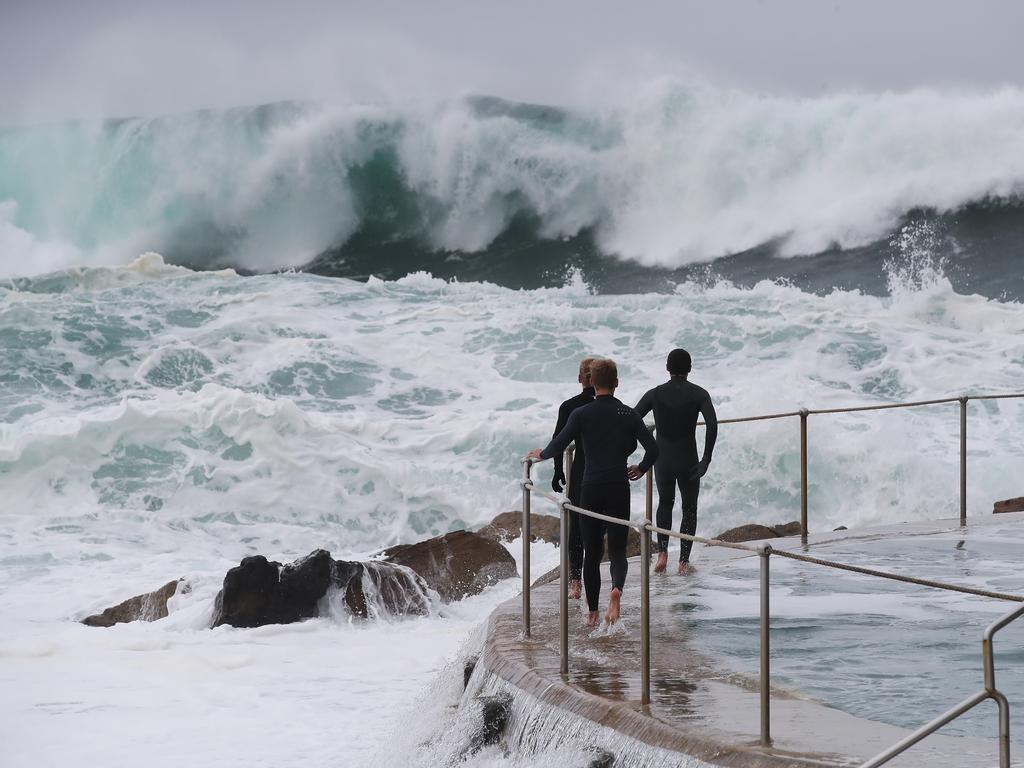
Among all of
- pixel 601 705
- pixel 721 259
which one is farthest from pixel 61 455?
pixel 721 259

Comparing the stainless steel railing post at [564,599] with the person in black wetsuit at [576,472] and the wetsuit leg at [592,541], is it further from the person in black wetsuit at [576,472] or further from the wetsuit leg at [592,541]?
the person in black wetsuit at [576,472]

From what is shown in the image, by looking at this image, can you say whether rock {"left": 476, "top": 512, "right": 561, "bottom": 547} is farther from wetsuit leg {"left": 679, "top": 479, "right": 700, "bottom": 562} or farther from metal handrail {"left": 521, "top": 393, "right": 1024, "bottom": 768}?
metal handrail {"left": 521, "top": 393, "right": 1024, "bottom": 768}

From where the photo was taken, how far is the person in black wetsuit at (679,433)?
718 cm

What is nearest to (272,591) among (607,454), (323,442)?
(607,454)

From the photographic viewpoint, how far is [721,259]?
36281 millimetres

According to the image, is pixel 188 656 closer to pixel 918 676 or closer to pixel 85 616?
pixel 85 616

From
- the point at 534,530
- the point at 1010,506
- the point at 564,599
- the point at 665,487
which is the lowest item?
the point at 534,530

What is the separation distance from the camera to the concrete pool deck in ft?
13.6

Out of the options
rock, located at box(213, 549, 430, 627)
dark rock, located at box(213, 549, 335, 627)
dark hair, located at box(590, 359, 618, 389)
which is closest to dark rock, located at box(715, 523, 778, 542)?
rock, located at box(213, 549, 430, 627)

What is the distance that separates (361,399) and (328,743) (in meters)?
16.8

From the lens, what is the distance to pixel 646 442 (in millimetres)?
5902

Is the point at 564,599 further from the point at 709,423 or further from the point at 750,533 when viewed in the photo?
the point at 750,533

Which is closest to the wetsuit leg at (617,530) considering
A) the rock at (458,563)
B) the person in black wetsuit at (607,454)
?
the person in black wetsuit at (607,454)

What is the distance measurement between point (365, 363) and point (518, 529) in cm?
1299
